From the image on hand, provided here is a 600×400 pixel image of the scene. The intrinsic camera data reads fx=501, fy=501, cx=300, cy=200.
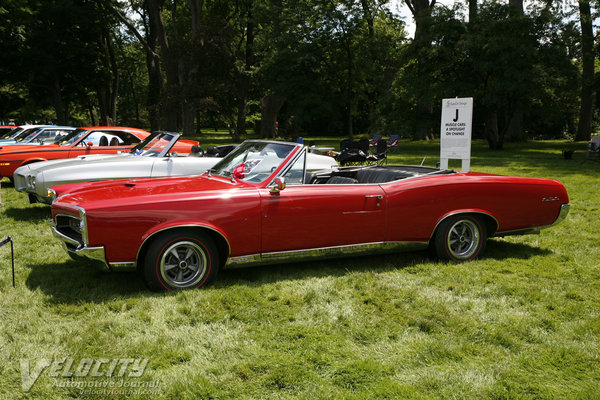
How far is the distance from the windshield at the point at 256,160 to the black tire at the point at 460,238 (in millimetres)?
1901

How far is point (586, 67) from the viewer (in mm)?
27781

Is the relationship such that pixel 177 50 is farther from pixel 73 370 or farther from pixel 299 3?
pixel 73 370

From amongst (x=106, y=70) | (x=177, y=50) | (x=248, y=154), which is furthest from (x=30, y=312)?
(x=106, y=70)

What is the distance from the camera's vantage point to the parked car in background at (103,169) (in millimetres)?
7855

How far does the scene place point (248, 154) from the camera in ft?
18.0

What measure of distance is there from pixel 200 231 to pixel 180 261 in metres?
0.32

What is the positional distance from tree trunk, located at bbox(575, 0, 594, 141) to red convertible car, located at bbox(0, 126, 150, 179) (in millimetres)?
20324

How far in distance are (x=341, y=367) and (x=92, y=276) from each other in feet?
9.86

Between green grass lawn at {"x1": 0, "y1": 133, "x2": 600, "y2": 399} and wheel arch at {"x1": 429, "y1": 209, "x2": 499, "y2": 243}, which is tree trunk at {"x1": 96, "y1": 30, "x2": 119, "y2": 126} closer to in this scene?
green grass lawn at {"x1": 0, "y1": 133, "x2": 600, "y2": 399}

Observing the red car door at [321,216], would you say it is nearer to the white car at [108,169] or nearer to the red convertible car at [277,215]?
the red convertible car at [277,215]

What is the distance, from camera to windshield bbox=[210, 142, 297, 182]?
16.7 feet

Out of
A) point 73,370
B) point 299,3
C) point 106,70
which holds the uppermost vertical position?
point 299,3

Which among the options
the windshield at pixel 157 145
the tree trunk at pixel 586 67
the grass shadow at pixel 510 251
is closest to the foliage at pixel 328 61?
the tree trunk at pixel 586 67

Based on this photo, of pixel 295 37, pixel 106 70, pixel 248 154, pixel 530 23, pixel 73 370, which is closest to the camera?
pixel 73 370
